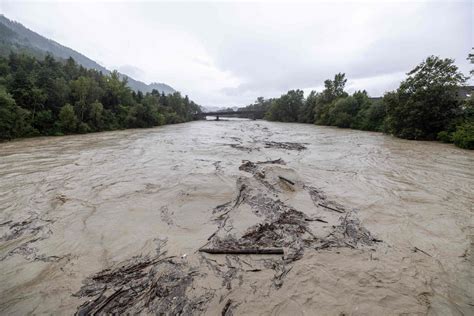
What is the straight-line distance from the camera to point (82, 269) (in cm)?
379

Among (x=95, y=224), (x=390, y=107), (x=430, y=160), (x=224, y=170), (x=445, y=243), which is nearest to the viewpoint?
(x=445, y=243)

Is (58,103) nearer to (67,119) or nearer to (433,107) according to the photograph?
(67,119)

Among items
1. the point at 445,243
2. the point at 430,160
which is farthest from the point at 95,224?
the point at 430,160

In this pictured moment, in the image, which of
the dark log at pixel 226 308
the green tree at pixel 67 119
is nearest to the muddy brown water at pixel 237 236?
the dark log at pixel 226 308

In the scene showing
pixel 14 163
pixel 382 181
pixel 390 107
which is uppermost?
pixel 390 107


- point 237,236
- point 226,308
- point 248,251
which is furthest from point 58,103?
point 226,308

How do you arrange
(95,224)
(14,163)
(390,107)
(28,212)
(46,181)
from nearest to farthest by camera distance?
(95,224) → (28,212) → (46,181) → (14,163) → (390,107)

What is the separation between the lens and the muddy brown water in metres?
3.18

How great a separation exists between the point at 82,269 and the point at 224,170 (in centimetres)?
706

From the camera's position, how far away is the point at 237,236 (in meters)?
4.85

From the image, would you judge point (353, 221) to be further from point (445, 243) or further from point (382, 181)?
point (382, 181)

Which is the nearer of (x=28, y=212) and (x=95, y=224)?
(x=95, y=224)

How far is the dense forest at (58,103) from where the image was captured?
23.9m

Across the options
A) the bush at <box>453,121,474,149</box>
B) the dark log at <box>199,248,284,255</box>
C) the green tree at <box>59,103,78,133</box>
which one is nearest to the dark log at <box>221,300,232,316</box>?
the dark log at <box>199,248,284,255</box>
